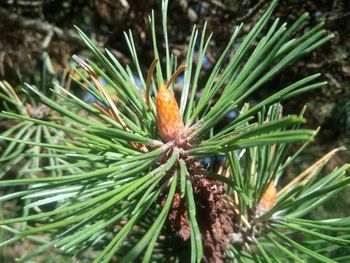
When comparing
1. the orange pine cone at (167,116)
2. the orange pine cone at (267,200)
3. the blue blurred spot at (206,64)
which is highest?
the blue blurred spot at (206,64)

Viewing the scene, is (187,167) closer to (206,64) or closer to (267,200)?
(267,200)

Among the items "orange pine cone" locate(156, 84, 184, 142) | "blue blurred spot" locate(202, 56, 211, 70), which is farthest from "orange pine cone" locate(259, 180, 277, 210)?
"blue blurred spot" locate(202, 56, 211, 70)

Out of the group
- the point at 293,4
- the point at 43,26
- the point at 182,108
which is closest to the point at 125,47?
the point at 43,26

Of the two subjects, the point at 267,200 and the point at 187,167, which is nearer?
the point at 187,167

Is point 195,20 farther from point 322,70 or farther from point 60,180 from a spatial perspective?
point 60,180

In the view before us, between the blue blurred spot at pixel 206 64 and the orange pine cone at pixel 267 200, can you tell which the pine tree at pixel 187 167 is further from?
the blue blurred spot at pixel 206 64

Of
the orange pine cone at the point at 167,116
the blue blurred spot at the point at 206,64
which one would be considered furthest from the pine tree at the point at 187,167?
the blue blurred spot at the point at 206,64

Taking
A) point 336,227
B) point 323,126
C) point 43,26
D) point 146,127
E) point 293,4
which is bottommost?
point 336,227

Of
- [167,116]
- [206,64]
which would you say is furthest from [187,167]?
[206,64]
